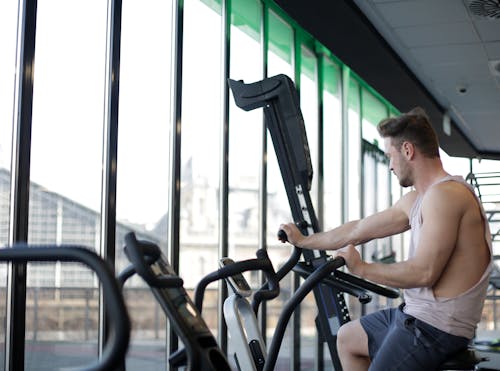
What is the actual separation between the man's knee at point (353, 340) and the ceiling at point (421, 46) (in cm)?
338

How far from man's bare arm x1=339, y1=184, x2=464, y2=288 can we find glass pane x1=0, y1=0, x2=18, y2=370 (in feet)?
5.59

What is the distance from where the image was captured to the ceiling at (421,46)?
6059 mm

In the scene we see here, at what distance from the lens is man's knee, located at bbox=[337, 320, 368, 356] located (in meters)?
2.87

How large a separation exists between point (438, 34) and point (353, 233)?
4.06 metres

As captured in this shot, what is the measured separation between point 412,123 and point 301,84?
15.2 ft

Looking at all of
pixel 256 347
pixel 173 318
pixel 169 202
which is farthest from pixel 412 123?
pixel 169 202

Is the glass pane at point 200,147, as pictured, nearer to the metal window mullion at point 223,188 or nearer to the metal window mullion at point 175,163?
the metal window mullion at point 223,188

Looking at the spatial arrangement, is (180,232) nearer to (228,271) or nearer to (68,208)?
(68,208)

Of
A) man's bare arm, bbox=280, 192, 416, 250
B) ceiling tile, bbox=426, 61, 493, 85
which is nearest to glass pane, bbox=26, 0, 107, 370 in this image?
man's bare arm, bbox=280, 192, 416, 250

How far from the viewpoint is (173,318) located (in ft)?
5.97

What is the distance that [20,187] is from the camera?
358 cm

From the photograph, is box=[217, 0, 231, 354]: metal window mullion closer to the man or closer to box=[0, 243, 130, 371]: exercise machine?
the man

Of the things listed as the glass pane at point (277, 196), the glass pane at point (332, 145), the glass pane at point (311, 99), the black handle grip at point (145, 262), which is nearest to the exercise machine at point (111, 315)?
the black handle grip at point (145, 262)

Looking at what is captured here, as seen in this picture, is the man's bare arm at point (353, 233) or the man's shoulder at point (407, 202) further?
the man's bare arm at point (353, 233)
